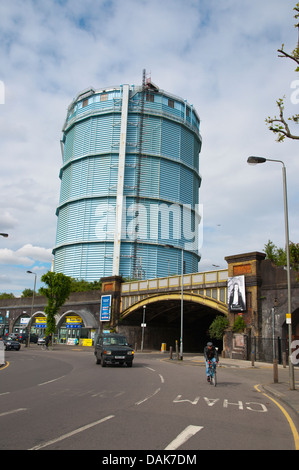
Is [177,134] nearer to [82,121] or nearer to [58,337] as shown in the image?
[82,121]

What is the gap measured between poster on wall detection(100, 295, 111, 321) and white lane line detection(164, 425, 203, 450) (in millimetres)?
48523

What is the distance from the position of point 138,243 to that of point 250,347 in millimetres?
49806

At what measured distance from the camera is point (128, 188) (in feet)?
283

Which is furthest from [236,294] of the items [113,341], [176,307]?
[176,307]

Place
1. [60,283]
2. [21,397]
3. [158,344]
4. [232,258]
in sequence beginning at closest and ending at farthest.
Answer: [21,397] → [232,258] → [60,283] → [158,344]

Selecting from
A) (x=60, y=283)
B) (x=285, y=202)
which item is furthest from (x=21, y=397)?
(x=60, y=283)

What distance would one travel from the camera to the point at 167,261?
84500 millimetres

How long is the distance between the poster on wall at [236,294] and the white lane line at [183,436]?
1131 inches

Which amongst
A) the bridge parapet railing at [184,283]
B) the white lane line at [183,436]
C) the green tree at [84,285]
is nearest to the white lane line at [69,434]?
the white lane line at [183,436]

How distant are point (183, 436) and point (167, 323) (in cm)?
5618

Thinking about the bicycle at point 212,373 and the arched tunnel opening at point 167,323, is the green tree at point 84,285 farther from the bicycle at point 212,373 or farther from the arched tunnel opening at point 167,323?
the bicycle at point 212,373

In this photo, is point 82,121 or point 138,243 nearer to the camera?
point 138,243

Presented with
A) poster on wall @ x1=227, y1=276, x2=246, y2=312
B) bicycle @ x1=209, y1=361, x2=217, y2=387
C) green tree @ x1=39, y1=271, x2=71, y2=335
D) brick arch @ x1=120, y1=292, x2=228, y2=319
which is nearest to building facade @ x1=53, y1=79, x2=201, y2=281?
brick arch @ x1=120, y1=292, x2=228, y2=319

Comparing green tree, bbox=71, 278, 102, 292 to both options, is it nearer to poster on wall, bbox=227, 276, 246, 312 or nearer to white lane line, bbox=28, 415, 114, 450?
poster on wall, bbox=227, 276, 246, 312
